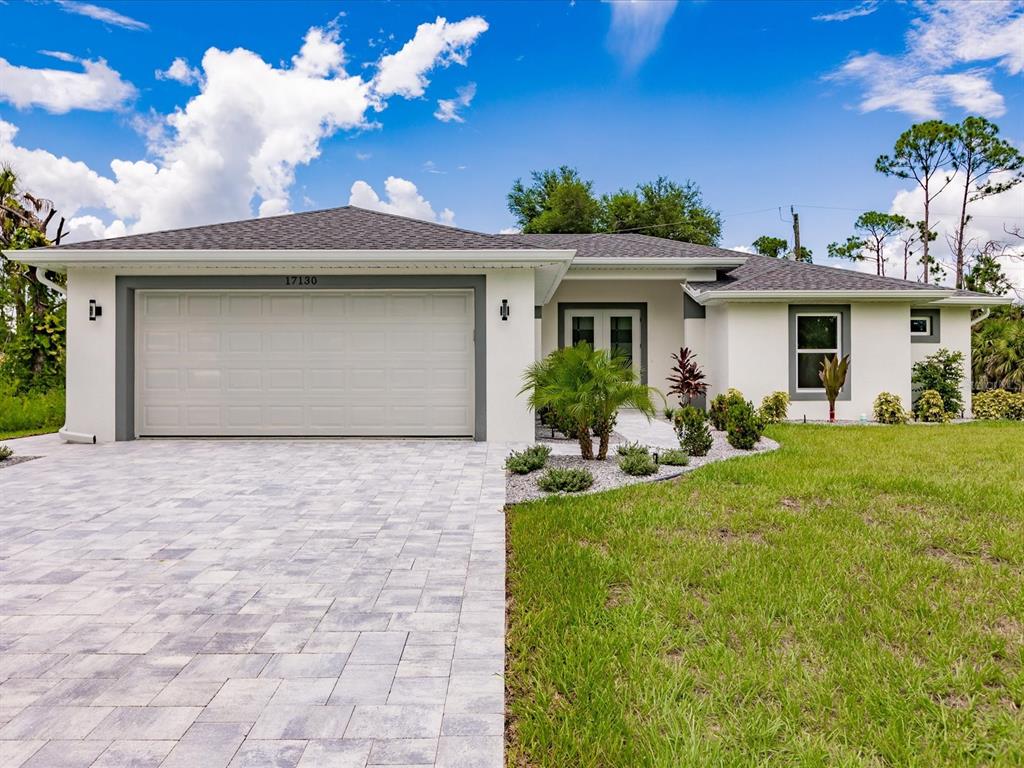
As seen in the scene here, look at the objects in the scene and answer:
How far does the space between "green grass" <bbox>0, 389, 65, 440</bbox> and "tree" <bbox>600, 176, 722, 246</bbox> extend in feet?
79.3

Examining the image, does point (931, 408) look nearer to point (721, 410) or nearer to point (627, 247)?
point (721, 410)

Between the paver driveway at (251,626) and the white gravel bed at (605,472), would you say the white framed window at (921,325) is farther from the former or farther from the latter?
the paver driveway at (251,626)

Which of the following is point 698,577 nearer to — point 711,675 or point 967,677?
point 711,675

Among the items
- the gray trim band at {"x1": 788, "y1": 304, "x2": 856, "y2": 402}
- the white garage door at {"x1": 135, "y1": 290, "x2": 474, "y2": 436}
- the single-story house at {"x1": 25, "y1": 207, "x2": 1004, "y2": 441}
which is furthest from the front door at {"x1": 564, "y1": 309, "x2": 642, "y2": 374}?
the white garage door at {"x1": 135, "y1": 290, "x2": 474, "y2": 436}

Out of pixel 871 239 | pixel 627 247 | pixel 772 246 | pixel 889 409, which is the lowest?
pixel 889 409

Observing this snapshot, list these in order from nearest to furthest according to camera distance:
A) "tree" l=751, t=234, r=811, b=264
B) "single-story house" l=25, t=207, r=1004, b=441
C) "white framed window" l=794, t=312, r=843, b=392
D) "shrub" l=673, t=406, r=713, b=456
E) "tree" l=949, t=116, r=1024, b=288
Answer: "shrub" l=673, t=406, r=713, b=456, "single-story house" l=25, t=207, r=1004, b=441, "white framed window" l=794, t=312, r=843, b=392, "tree" l=949, t=116, r=1024, b=288, "tree" l=751, t=234, r=811, b=264

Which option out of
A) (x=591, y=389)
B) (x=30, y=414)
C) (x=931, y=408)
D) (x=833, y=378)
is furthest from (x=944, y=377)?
(x=30, y=414)

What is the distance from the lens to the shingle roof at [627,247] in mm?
13156

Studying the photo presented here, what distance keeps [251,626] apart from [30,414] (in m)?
12.7

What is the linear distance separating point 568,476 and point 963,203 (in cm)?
2587

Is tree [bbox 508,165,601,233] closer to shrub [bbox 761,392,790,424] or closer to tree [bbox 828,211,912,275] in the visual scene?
tree [bbox 828,211,912,275]

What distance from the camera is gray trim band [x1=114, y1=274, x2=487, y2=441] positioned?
9492mm

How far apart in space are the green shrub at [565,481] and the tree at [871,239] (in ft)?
89.4

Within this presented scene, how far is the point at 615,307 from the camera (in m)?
13.9
